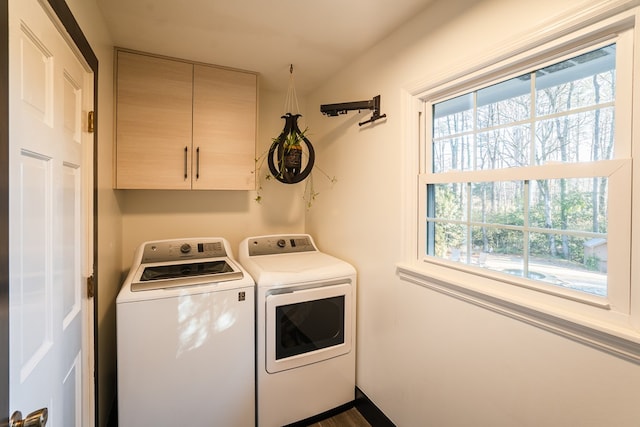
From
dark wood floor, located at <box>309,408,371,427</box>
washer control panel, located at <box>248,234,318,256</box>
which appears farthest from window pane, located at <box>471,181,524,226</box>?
dark wood floor, located at <box>309,408,371,427</box>

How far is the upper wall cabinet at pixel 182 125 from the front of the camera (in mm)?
1967

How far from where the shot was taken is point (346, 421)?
6.43 feet

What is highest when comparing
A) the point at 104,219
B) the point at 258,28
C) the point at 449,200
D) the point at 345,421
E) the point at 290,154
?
the point at 258,28

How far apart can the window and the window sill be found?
0.28ft

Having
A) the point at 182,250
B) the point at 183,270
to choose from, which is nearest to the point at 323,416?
the point at 183,270

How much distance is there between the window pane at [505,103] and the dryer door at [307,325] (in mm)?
1264

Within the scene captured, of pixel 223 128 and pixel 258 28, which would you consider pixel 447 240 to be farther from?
pixel 223 128

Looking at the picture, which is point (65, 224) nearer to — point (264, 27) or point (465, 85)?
point (264, 27)

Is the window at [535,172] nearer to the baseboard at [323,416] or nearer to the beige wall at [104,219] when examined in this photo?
the baseboard at [323,416]

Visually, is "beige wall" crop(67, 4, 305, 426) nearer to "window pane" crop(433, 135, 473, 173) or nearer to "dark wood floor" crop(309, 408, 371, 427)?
"dark wood floor" crop(309, 408, 371, 427)

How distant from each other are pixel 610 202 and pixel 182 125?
90.5 inches

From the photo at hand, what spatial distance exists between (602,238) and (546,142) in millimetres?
390

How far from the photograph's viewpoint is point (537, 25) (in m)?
1.07

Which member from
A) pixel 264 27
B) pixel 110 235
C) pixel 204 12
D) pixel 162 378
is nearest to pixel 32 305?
pixel 162 378
